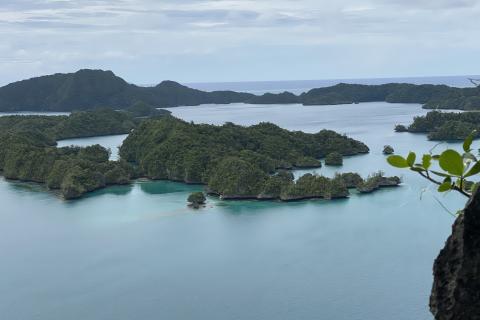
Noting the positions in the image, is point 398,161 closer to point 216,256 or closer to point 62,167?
point 216,256

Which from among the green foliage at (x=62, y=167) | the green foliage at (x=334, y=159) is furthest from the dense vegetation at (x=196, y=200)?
the green foliage at (x=334, y=159)

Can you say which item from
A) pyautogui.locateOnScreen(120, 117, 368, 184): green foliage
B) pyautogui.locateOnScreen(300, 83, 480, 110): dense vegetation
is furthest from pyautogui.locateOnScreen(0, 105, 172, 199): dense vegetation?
pyautogui.locateOnScreen(300, 83, 480, 110): dense vegetation

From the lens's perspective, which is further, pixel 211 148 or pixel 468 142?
pixel 211 148

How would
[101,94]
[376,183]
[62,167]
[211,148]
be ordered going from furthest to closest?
1. [101,94]
2. [211,148]
3. [62,167]
4. [376,183]

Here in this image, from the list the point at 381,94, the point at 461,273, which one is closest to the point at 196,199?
the point at 461,273

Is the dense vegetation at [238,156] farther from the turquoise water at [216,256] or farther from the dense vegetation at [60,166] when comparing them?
the dense vegetation at [60,166]

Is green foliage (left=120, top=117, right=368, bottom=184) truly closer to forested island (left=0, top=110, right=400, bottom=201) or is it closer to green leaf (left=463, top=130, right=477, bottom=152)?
forested island (left=0, top=110, right=400, bottom=201)

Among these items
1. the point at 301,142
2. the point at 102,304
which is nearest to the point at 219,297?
the point at 102,304

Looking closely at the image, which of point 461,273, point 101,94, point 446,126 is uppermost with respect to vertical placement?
point 101,94
